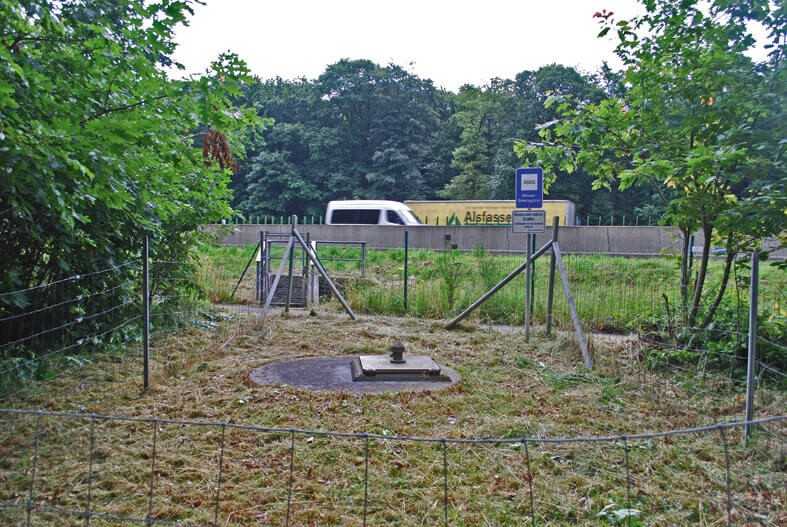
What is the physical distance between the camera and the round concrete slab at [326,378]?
200 inches

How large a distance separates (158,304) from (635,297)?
6.76m

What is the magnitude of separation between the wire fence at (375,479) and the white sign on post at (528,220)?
13.1ft

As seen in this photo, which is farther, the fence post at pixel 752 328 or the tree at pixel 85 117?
the fence post at pixel 752 328

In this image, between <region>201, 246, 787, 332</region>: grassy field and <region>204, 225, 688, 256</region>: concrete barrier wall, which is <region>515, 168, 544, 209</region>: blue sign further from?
<region>204, 225, 688, 256</region>: concrete barrier wall

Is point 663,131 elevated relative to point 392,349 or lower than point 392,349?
elevated

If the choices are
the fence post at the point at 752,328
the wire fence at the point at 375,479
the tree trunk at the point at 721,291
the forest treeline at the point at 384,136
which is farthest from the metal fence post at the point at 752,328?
the forest treeline at the point at 384,136

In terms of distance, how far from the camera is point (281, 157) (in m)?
41.2

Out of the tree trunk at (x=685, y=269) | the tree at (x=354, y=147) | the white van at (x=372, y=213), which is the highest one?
the tree at (x=354, y=147)

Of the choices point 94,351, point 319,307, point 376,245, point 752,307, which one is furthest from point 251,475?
point 376,245

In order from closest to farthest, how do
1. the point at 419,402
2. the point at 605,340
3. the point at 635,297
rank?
1. the point at 419,402
2. the point at 605,340
3. the point at 635,297

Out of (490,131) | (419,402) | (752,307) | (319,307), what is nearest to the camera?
(752,307)

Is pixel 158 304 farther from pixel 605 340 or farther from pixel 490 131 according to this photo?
pixel 490 131

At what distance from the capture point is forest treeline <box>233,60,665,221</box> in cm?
3859

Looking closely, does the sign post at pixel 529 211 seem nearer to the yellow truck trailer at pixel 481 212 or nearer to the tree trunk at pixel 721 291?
the tree trunk at pixel 721 291
